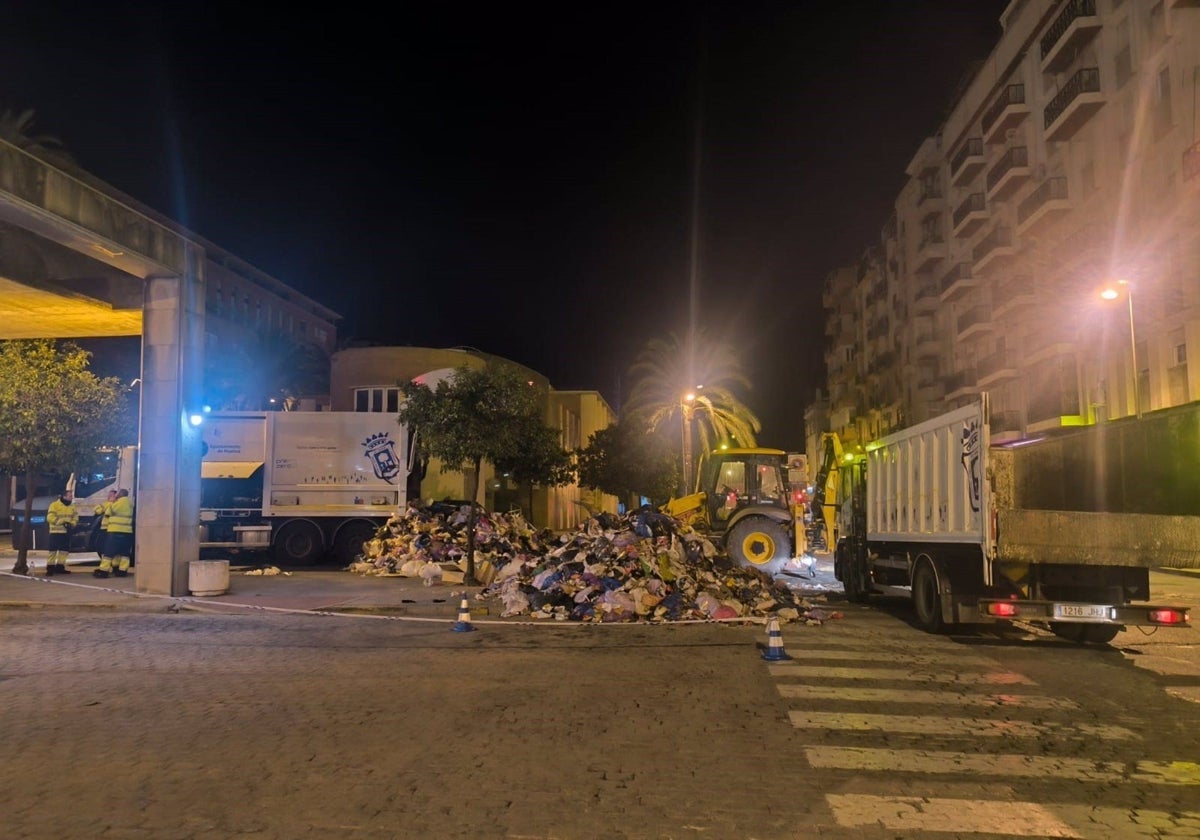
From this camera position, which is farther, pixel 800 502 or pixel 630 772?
pixel 800 502

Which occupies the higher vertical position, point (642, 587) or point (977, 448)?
point (977, 448)

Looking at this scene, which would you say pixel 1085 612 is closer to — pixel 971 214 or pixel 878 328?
pixel 971 214

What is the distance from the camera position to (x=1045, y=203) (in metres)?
40.3

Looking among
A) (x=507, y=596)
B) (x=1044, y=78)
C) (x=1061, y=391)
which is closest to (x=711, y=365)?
(x=1061, y=391)

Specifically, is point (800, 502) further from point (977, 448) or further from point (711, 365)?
point (711, 365)

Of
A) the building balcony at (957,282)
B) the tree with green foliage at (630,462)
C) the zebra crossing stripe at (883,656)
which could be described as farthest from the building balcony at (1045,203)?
the zebra crossing stripe at (883,656)

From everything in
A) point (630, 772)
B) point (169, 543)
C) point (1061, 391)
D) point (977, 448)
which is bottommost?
point (630, 772)

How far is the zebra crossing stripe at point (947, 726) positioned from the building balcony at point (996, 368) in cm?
4253

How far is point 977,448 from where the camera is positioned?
10.7 metres

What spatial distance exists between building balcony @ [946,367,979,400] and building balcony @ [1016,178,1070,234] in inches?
426

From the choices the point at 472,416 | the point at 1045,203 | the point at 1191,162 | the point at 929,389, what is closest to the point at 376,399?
the point at 472,416

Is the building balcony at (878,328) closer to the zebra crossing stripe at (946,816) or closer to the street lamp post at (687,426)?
the street lamp post at (687,426)

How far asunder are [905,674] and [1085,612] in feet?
8.97

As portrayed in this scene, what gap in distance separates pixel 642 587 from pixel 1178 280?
26.0m
